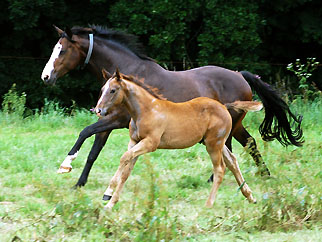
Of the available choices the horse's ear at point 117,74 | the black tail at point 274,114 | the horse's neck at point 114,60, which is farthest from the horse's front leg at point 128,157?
the black tail at point 274,114

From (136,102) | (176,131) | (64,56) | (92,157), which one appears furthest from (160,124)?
(64,56)

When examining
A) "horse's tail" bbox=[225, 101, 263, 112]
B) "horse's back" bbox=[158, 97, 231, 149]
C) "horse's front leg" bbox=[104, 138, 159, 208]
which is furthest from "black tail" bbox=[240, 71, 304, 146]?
"horse's front leg" bbox=[104, 138, 159, 208]

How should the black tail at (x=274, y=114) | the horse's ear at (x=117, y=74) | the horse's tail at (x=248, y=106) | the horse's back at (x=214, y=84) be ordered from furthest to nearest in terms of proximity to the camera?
the black tail at (x=274, y=114) → the horse's back at (x=214, y=84) → the horse's tail at (x=248, y=106) → the horse's ear at (x=117, y=74)

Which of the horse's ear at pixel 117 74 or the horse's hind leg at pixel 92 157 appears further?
the horse's hind leg at pixel 92 157

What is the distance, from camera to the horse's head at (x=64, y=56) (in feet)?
25.2

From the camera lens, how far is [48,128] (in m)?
11.3

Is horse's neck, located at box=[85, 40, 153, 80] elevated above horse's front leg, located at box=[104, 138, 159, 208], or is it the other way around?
horse's neck, located at box=[85, 40, 153, 80]

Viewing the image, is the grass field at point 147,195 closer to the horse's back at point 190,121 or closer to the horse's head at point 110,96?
the horse's back at point 190,121

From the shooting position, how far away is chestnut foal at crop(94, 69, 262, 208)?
19.7ft

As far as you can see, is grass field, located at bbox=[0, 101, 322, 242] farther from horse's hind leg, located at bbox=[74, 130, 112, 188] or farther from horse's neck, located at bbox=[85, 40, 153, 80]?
horse's neck, located at bbox=[85, 40, 153, 80]

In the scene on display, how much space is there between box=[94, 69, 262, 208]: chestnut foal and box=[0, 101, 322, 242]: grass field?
0.91 feet

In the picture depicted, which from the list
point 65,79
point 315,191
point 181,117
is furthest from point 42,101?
point 315,191

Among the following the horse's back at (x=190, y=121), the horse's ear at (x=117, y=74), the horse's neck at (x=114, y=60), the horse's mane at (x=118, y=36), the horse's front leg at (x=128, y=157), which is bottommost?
the horse's front leg at (x=128, y=157)

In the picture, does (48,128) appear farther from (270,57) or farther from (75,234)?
(270,57)
